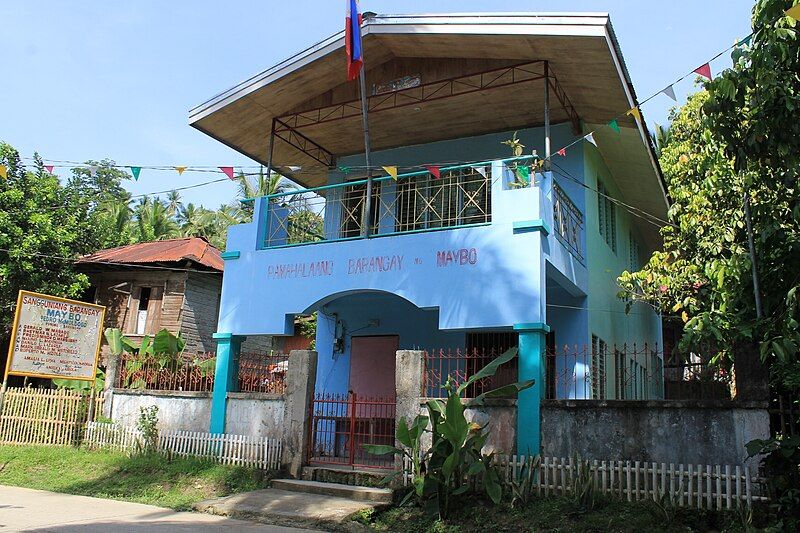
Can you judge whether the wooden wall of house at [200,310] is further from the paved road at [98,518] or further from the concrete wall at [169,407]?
the paved road at [98,518]

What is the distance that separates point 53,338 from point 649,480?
11404mm

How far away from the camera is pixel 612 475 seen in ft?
27.6

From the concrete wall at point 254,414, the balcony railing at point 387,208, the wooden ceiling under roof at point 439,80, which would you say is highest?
the wooden ceiling under roof at point 439,80

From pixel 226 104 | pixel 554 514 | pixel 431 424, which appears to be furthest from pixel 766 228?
pixel 226 104

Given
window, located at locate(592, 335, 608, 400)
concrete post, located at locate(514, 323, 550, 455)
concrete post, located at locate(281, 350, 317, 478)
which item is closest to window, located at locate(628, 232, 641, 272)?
window, located at locate(592, 335, 608, 400)

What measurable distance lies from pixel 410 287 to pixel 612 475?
4.03 meters

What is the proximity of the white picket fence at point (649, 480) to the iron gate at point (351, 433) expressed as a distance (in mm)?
2467

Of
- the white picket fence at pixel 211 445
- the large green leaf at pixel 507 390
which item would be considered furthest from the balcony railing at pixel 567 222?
the white picket fence at pixel 211 445

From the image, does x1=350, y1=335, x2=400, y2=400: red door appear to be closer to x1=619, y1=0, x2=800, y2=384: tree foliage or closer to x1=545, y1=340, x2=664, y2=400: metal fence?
x1=545, y1=340, x2=664, y2=400: metal fence

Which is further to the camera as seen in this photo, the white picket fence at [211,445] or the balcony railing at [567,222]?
the balcony railing at [567,222]

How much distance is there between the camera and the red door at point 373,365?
13.7 metres

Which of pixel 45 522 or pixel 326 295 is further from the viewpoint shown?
pixel 326 295

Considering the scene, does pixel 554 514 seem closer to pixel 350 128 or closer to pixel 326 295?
pixel 326 295

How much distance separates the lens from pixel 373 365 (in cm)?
1394
